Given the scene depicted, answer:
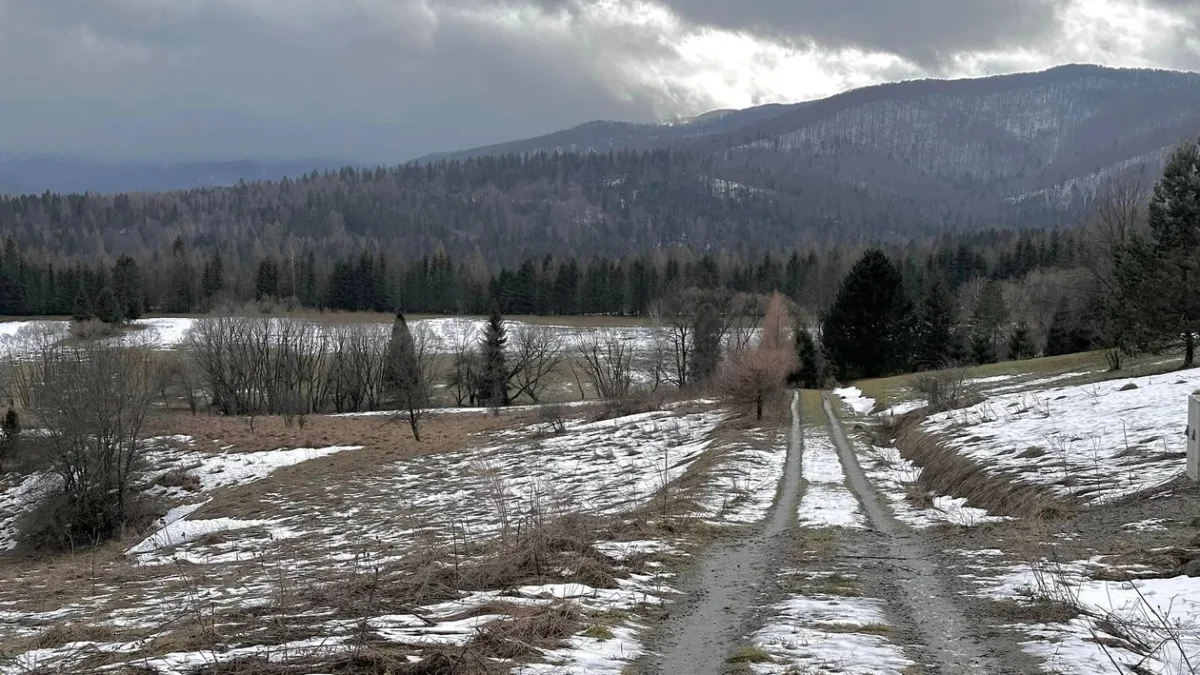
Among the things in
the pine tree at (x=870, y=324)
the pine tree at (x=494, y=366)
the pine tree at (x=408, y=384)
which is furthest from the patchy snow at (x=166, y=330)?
the pine tree at (x=870, y=324)

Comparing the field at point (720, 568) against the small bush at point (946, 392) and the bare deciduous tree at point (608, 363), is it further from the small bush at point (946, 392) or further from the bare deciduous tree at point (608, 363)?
the bare deciduous tree at point (608, 363)

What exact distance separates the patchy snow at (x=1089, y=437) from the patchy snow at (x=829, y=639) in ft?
22.4

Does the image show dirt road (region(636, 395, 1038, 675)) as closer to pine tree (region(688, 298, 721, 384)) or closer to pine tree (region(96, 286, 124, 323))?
pine tree (region(688, 298, 721, 384))

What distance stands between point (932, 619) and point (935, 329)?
67.1 m

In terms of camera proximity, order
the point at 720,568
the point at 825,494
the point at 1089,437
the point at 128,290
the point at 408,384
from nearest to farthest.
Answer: the point at 720,568, the point at 1089,437, the point at 825,494, the point at 408,384, the point at 128,290

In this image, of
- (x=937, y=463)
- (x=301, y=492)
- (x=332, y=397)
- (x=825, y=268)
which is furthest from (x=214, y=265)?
(x=937, y=463)

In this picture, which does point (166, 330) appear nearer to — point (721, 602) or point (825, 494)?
point (825, 494)

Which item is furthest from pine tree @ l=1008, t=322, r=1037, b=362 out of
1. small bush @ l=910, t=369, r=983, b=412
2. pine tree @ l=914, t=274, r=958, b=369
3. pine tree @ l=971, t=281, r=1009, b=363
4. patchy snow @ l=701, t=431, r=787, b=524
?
patchy snow @ l=701, t=431, r=787, b=524

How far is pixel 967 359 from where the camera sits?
65.8 m

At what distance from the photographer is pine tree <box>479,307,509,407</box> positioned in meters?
70.2

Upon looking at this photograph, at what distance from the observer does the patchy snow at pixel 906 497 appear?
1355cm

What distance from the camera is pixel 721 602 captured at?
828cm

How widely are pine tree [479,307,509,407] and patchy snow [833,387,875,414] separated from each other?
101 ft

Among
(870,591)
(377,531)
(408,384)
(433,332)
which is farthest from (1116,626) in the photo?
(433,332)
